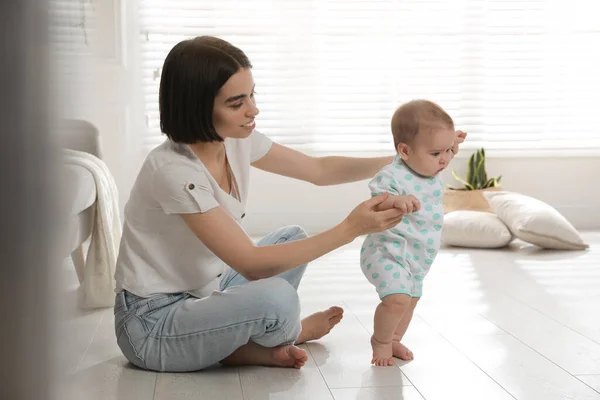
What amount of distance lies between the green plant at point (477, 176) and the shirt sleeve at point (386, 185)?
2561 millimetres

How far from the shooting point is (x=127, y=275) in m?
1.68

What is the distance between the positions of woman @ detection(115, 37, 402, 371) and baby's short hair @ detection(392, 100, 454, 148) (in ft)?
0.95

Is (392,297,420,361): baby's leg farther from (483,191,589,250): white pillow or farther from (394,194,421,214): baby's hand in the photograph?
(483,191,589,250): white pillow

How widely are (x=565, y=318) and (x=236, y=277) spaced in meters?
0.99

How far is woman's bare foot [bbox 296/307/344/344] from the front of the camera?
6.35 feet

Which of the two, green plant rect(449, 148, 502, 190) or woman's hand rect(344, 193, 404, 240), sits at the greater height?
woman's hand rect(344, 193, 404, 240)

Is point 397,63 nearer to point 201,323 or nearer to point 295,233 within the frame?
point 295,233

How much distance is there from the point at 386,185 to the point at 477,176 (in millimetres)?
2677

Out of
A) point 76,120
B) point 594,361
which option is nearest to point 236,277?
point 594,361

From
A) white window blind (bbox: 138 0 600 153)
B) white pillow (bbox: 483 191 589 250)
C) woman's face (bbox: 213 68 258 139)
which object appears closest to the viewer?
woman's face (bbox: 213 68 258 139)

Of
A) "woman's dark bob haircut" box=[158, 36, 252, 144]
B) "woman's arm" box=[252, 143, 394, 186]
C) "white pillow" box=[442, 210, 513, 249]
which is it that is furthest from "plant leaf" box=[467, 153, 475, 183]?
"woman's dark bob haircut" box=[158, 36, 252, 144]

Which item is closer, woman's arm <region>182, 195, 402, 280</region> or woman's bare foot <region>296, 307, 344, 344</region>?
woman's arm <region>182, 195, 402, 280</region>

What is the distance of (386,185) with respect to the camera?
1.78 meters

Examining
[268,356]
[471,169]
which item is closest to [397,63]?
[471,169]
